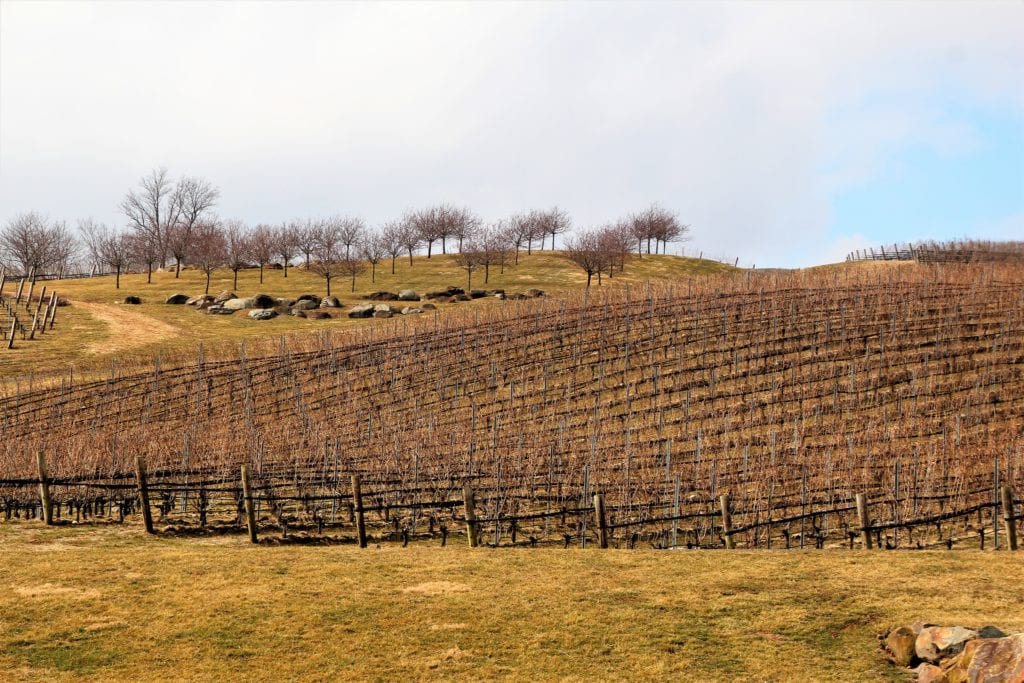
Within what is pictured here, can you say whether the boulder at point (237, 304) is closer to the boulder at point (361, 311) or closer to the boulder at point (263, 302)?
the boulder at point (263, 302)

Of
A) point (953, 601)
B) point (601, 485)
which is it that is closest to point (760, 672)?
point (953, 601)

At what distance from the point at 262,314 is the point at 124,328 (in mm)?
9603

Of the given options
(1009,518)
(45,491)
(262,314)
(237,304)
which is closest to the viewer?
(1009,518)

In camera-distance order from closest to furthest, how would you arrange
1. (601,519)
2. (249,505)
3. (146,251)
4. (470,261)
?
(601,519), (249,505), (470,261), (146,251)

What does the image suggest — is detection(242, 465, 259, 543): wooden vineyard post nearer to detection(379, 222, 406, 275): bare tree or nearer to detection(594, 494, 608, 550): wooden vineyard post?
detection(594, 494, 608, 550): wooden vineyard post

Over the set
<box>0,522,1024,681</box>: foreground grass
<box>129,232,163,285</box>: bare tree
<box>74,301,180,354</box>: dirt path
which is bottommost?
<box>0,522,1024,681</box>: foreground grass

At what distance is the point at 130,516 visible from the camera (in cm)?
2477

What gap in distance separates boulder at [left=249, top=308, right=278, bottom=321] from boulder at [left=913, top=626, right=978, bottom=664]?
5931cm

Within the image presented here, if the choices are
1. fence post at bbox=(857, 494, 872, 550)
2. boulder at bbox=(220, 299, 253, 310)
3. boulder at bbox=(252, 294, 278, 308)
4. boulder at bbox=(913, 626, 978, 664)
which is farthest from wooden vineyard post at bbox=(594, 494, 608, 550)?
boulder at bbox=(220, 299, 253, 310)

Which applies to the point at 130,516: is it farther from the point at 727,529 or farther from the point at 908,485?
the point at 908,485

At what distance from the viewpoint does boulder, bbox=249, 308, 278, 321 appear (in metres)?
67.1

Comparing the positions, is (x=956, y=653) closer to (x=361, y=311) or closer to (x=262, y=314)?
(x=361, y=311)

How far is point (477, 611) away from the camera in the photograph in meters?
15.3

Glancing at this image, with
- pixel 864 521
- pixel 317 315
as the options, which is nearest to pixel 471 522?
pixel 864 521
